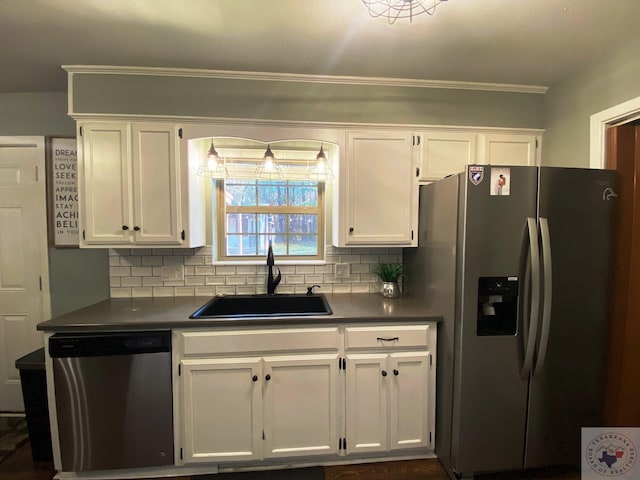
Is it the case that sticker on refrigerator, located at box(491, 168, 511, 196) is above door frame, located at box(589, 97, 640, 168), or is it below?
below

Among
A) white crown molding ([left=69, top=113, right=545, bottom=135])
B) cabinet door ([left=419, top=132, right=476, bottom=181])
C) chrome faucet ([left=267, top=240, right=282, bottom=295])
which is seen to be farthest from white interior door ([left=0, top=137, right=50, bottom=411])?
cabinet door ([left=419, top=132, right=476, bottom=181])

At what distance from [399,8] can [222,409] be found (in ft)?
7.24

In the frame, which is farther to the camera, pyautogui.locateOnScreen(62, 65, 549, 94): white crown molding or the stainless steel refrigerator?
pyautogui.locateOnScreen(62, 65, 549, 94): white crown molding

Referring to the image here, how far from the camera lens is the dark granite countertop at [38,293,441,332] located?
1.57 m

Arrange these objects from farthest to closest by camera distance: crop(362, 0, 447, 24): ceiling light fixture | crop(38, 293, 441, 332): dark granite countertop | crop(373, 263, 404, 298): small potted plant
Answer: crop(373, 263, 404, 298): small potted plant, crop(38, 293, 441, 332): dark granite countertop, crop(362, 0, 447, 24): ceiling light fixture

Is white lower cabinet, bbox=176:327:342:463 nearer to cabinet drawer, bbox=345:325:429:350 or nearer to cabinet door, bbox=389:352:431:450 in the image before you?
cabinet drawer, bbox=345:325:429:350

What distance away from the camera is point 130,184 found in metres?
1.88

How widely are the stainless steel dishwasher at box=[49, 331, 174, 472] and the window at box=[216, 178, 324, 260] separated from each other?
0.92 m

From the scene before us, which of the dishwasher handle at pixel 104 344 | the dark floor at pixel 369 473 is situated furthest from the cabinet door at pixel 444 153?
the dishwasher handle at pixel 104 344

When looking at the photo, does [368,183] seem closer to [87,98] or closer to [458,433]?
[458,433]

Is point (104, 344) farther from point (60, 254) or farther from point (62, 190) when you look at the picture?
point (62, 190)
